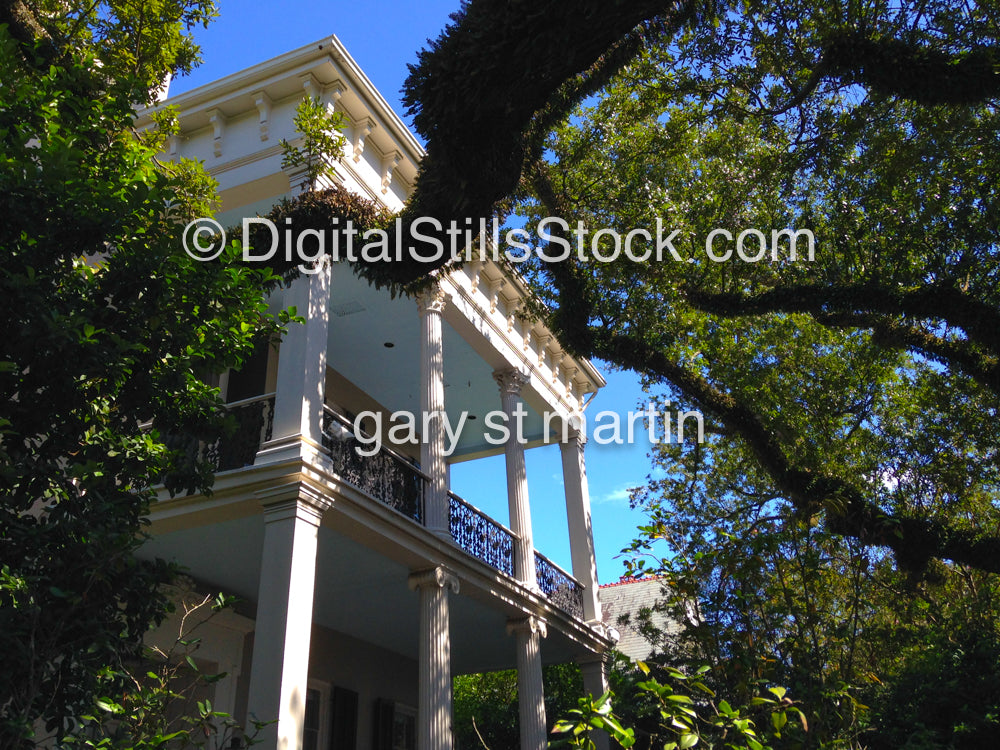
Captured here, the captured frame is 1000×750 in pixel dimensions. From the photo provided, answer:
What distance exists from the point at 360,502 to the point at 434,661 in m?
2.03

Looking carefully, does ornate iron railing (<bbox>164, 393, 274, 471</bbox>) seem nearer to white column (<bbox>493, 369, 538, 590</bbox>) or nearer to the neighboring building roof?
white column (<bbox>493, 369, 538, 590</bbox>)

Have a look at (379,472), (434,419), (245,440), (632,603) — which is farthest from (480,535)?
(632,603)

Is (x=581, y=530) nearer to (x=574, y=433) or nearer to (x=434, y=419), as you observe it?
(x=574, y=433)

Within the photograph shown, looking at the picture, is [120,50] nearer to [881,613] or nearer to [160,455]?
[160,455]

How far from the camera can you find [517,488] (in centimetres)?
1229

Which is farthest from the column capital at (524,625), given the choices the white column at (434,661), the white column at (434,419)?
the white column at (434,419)

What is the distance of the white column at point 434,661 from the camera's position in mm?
8492

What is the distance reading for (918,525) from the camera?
28.9 ft

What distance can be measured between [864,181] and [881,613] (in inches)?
268

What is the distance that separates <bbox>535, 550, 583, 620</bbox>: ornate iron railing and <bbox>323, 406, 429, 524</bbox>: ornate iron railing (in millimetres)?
3504

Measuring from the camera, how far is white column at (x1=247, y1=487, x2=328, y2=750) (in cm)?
663

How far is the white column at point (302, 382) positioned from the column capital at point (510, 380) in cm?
437

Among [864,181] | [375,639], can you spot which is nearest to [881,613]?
[864,181]

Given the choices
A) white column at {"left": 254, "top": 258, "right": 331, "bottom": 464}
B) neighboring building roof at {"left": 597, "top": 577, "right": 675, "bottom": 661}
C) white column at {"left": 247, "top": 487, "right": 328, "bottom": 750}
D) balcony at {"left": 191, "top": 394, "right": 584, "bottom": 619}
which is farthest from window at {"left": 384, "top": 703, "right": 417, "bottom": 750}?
neighboring building roof at {"left": 597, "top": 577, "right": 675, "bottom": 661}
